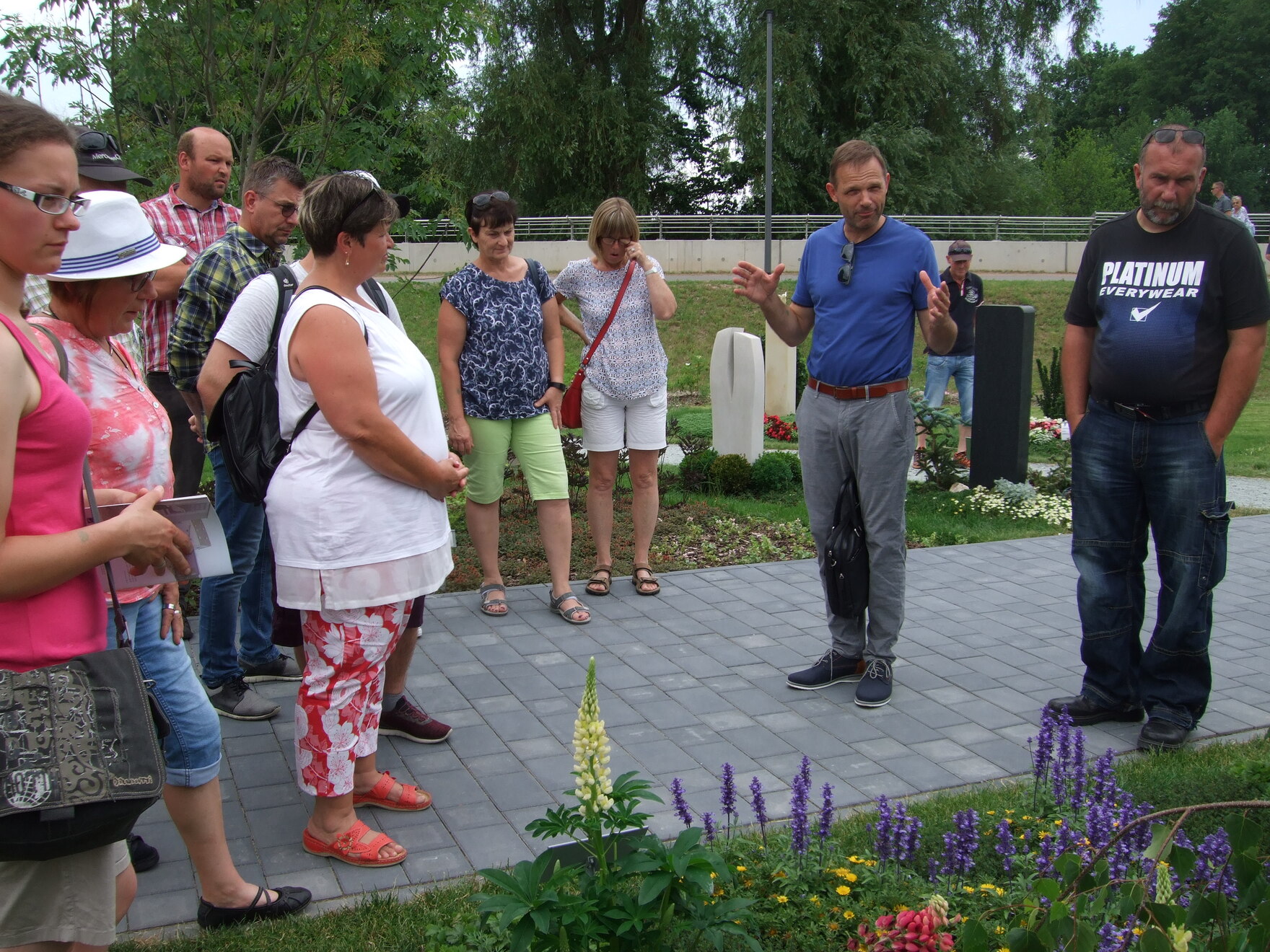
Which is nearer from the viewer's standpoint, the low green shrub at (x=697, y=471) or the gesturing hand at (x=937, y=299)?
the gesturing hand at (x=937, y=299)

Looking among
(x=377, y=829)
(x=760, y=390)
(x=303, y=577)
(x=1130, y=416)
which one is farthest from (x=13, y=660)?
(x=760, y=390)

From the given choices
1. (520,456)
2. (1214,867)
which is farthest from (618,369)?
(1214,867)

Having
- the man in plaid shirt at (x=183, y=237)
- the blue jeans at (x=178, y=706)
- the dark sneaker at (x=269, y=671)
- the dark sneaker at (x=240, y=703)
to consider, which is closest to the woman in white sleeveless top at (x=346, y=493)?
the blue jeans at (x=178, y=706)

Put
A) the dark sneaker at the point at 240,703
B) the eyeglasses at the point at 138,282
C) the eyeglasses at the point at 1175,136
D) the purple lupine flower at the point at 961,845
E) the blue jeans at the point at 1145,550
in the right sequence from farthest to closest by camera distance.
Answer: the dark sneaker at the point at 240,703 < the blue jeans at the point at 1145,550 < the eyeglasses at the point at 1175,136 < the purple lupine flower at the point at 961,845 < the eyeglasses at the point at 138,282

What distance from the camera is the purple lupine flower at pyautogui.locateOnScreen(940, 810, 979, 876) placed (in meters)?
2.99

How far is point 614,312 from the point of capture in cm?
610

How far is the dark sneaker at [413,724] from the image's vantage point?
432cm

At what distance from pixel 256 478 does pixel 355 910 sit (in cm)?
138

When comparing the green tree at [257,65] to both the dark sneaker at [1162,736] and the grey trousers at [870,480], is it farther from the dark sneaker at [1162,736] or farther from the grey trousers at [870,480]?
the dark sneaker at [1162,736]

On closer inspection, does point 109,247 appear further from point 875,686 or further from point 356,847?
point 875,686

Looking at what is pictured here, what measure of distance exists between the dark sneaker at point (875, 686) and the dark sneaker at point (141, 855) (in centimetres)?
277

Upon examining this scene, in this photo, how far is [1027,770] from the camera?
414 centimetres

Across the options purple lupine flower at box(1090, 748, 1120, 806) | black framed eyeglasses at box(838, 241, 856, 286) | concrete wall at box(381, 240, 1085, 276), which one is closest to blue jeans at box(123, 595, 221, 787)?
purple lupine flower at box(1090, 748, 1120, 806)

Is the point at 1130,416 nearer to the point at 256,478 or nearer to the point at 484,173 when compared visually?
the point at 256,478
